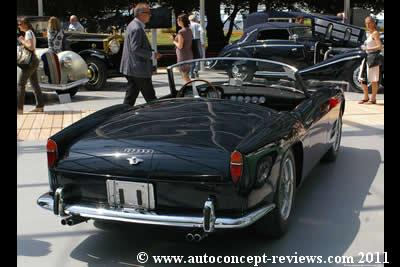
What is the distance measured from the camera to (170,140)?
12.0 ft

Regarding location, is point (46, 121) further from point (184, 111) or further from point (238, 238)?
point (238, 238)

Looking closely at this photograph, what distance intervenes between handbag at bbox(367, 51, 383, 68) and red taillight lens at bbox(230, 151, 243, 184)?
7182 millimetres

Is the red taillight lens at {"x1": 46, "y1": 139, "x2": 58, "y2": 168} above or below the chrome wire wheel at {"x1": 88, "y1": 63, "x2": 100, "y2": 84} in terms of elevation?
above

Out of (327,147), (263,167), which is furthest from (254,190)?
(327,147)

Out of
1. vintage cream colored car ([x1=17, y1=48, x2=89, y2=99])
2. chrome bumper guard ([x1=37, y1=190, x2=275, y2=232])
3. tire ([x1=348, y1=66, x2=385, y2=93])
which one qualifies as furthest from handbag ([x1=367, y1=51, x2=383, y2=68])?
chrome bumper guard ([x1=37, y1=190, x2=275, y2=232])

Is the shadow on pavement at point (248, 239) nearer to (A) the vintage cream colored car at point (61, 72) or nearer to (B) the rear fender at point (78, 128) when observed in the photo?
(B) the rear fender at point (78, 128)

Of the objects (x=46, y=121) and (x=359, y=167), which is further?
(x=46, y=121)

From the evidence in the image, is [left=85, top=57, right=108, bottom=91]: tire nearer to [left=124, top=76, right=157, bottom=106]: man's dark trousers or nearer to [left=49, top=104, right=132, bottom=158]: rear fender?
[left=124, top=76, right=157, bottom=106]: man's dark trousers

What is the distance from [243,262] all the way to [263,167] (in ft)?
2.08

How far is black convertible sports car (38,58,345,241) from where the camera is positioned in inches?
133

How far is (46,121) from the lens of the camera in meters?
8.65

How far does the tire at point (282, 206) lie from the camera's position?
3.78 m

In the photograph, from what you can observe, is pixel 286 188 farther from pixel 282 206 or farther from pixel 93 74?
pixel 93 74

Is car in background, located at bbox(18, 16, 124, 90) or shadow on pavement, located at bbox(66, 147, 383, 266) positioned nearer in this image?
shadow on pavement, located at bbox(66, 147, 383, 266)
